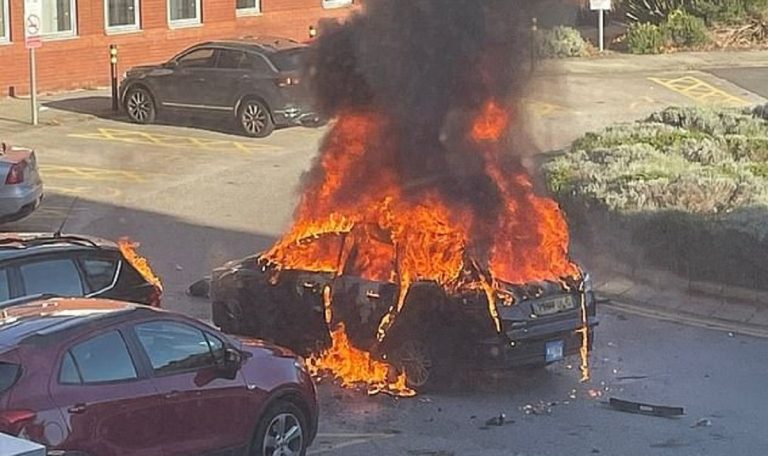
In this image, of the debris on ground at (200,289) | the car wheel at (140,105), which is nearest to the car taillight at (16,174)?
the debris on ground at (200,289)

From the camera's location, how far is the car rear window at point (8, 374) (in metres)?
8.59

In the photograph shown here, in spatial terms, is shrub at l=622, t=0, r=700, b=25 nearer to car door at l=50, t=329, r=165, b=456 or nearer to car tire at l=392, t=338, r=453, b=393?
car tire at l=392, t=338, r=453, b=393

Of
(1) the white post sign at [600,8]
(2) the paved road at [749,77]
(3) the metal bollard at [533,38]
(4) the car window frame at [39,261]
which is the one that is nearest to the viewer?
(4) the car window frame at [39,261]

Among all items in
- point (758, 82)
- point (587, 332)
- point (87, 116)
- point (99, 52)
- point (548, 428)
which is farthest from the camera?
point (758, 82)

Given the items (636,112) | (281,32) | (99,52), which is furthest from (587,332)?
(281,32)

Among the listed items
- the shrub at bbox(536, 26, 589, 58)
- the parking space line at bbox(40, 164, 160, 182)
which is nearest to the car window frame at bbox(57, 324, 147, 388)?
the shrub at bbox(536, 26, 589, 58)

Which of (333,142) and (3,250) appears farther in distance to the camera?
(333,142)

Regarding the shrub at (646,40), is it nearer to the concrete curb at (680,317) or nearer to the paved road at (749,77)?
the paved road at (749,77)

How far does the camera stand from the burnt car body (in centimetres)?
1237

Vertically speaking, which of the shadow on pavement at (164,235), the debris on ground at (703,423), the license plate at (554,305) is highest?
the license plate at (554,305)

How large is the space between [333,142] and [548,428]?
3.89m

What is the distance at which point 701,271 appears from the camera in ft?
54.5

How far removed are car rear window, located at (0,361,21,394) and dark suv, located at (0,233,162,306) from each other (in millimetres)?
3145

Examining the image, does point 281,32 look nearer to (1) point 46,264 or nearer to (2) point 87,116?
(2) point 87,116
